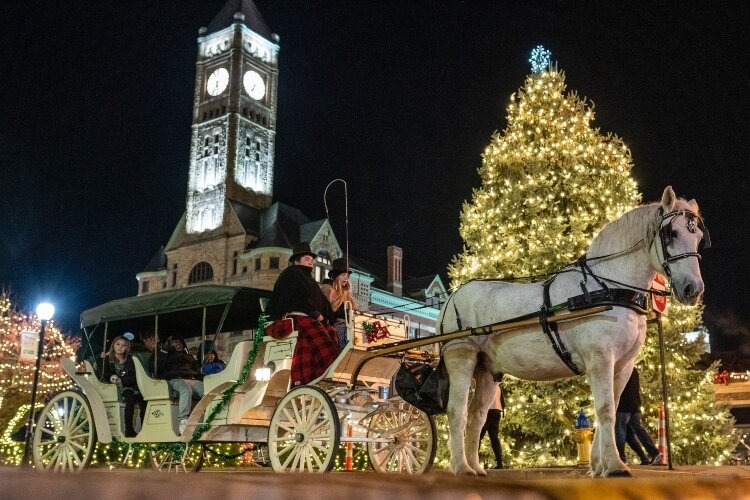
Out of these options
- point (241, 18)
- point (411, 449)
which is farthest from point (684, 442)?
point (241, 18)

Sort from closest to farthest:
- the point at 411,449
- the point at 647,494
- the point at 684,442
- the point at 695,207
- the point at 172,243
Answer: the point at 647,494 → the point at 695,207 → the point at 411,449 → the point at 684,442 → the point at 172,243

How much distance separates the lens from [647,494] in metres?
1.33

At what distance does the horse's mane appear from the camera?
541 centimetres

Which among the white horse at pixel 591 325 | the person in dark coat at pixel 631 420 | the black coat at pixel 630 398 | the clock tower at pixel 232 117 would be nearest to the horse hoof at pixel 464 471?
the white horse at pixel 591 325

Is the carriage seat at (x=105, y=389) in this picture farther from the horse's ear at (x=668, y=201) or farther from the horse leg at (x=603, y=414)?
the horse's ear at (x=668, y=201)

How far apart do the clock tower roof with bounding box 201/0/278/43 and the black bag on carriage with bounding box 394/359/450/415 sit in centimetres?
6853

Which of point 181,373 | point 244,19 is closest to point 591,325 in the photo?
point 181,373

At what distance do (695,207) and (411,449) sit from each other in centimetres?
374

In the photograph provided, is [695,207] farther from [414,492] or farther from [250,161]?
[250,161]

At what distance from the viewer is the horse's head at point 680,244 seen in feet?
16.8

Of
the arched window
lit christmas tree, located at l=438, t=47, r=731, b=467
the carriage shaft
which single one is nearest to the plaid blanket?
the carriage shaft

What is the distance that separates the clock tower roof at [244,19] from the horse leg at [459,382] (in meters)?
68.8

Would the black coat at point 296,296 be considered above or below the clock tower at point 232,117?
below

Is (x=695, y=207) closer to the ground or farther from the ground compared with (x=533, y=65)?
closer to the ground
